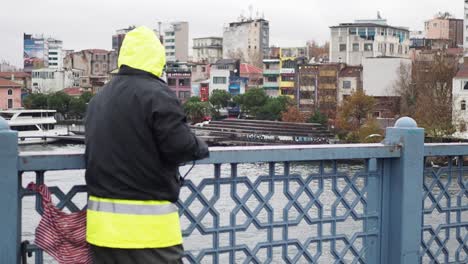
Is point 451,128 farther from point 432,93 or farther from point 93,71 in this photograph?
point 93,71

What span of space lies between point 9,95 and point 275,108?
30707mm

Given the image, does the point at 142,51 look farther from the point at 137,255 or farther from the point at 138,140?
the point at 137,255

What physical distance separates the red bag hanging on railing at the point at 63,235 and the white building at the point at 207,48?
366ft

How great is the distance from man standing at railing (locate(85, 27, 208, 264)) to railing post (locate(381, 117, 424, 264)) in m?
→ 1.42

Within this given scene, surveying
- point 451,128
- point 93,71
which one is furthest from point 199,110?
point 93,71

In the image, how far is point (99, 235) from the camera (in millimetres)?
2613

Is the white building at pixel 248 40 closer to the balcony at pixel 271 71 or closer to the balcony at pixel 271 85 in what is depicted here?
the balcony at pixel 271 85

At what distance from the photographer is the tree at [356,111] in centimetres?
5209

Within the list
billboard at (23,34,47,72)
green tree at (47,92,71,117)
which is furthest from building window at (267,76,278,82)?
billboard at (23,34,47,72)

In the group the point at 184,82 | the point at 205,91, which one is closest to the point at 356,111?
the point at 205,91

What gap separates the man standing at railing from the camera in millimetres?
2520

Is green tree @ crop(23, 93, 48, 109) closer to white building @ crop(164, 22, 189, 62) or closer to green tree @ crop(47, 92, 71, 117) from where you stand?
green tree @ crop(47, 92, 71, 117)

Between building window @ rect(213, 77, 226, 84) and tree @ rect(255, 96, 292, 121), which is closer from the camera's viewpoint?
tree @ rect(255, 96, 292, 121)

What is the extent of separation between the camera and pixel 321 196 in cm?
368
